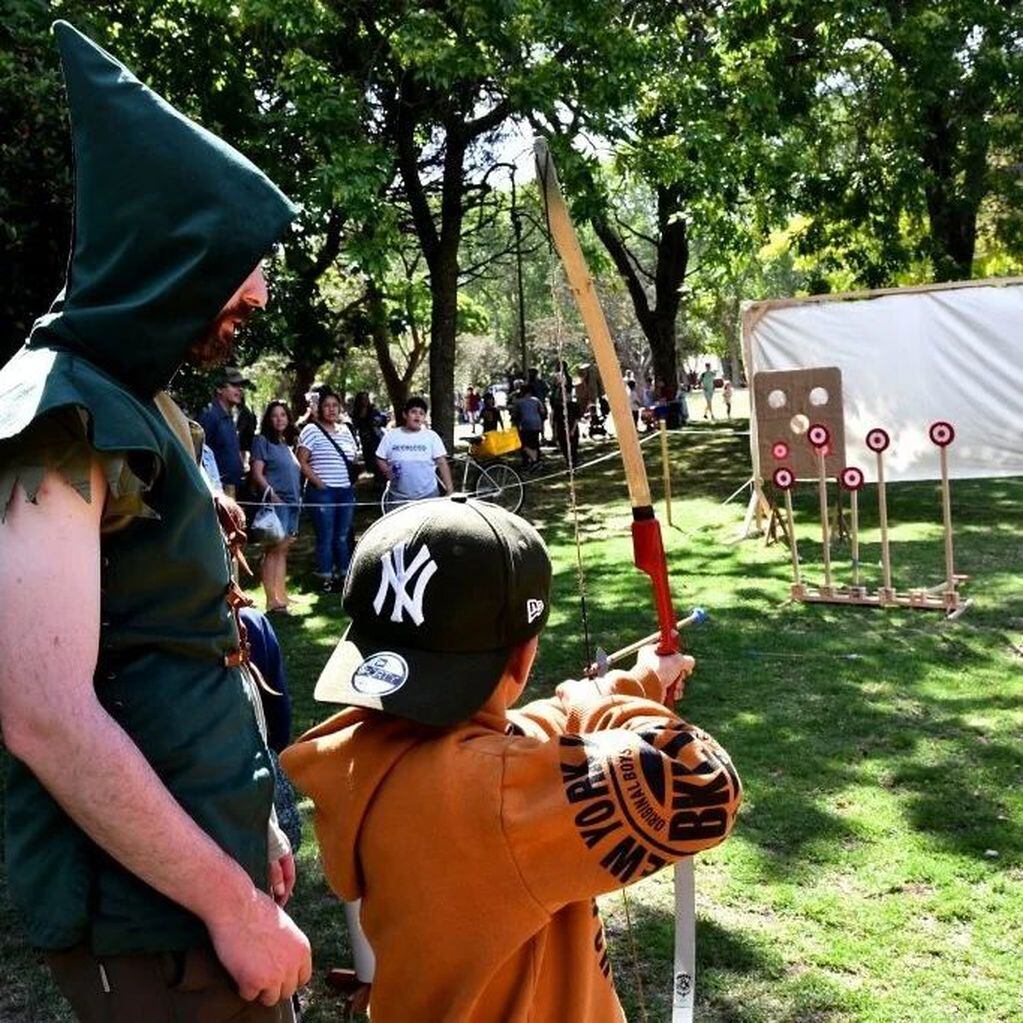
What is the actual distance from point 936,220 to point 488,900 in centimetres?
1728

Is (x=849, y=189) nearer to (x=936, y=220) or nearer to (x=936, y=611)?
(x=936, y=220)

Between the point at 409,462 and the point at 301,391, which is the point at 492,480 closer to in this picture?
the point at 409,462

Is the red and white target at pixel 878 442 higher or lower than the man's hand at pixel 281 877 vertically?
higher

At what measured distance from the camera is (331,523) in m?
8.76

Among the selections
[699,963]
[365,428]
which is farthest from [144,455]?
[365,428]

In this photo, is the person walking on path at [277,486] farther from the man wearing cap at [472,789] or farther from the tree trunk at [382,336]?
the man wearing cap at [472,789]

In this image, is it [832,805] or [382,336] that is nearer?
[832,805]

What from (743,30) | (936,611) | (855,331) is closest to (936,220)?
(743,30)

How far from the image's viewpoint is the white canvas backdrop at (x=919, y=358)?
10.7 metres

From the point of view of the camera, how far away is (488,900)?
131 cm

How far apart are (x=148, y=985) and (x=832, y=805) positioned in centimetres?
340

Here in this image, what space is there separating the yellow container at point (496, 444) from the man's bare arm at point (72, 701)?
15.7m

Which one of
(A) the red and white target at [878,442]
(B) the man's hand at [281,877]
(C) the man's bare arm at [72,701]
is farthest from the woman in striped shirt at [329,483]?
(C) the man's bare arm at [72,701]

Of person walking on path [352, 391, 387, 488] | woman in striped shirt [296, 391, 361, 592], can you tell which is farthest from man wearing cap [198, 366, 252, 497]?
person walking on path [352, 391, 387, 488]
